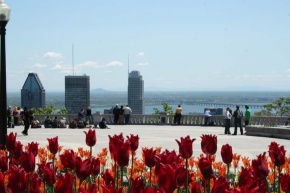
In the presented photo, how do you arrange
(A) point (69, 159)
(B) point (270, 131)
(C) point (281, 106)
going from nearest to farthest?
(A) point (69, 159)
(B) point (270, 131)
(C) point (281, 106)

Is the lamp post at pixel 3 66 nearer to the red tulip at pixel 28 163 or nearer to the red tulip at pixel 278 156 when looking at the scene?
the red tulip at pixel 28 163

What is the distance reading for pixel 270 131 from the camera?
28.4 meters

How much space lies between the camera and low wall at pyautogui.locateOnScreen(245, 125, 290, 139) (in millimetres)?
27375

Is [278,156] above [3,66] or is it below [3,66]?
below

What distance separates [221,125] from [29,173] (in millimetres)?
32032

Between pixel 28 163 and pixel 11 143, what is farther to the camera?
pixel 11 143

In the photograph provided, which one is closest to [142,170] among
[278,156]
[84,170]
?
[278,156]

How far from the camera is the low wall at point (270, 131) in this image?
27.4m

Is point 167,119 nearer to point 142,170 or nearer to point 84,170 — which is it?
point 142,170

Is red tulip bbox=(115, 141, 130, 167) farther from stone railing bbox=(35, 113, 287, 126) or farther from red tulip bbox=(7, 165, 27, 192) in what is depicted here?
stone railing bbox=(35, 113, 287, 126)

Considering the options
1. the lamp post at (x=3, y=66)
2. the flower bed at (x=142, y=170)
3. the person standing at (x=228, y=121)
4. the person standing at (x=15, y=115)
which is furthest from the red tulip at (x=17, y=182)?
the person standing at (x=15, y=115)

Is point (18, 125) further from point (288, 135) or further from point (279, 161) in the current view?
point (279, 161)

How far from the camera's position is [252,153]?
20156 mm

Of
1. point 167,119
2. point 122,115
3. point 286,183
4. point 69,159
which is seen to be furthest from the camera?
point 167,119
